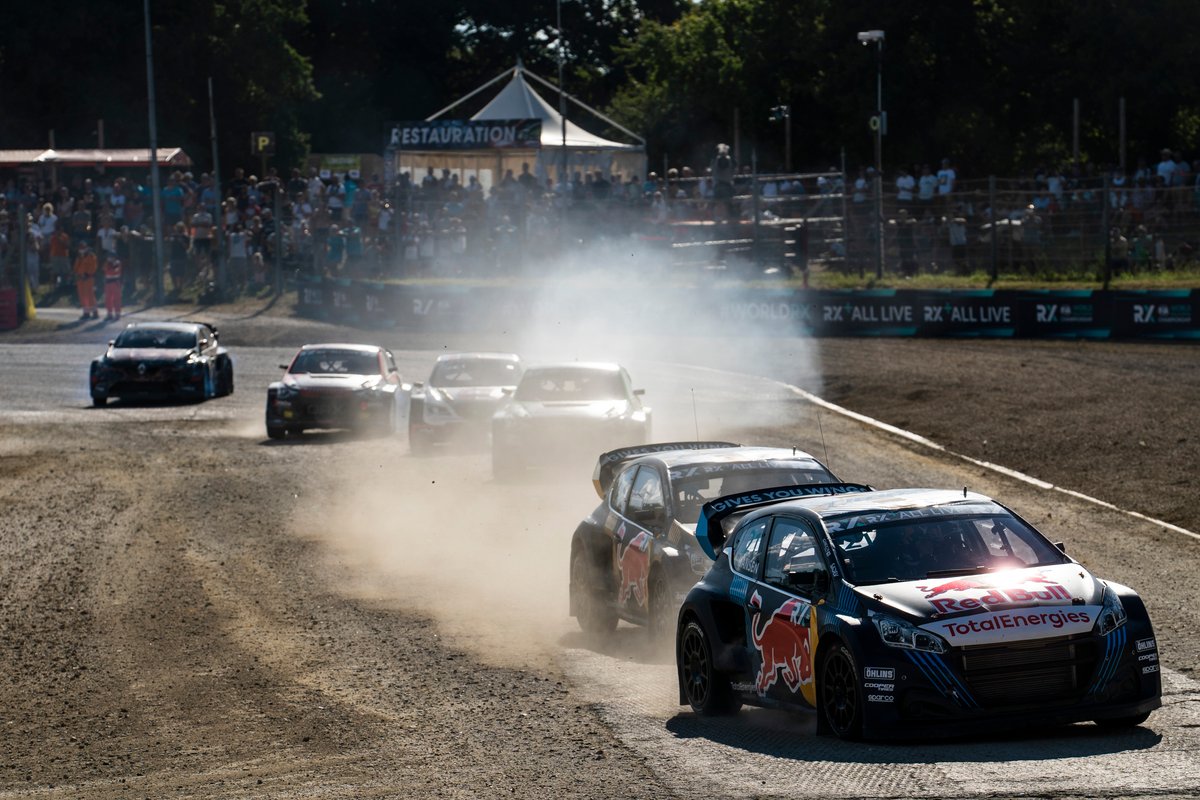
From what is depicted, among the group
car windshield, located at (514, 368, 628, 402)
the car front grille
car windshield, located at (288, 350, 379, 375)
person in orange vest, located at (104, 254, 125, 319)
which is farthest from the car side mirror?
person in orange vest, located at (104, 254, 125, 319)

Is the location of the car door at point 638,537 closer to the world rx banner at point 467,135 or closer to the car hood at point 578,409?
the car hood at point 578,409

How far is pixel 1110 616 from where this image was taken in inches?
311

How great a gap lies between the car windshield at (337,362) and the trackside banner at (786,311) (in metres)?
9.79

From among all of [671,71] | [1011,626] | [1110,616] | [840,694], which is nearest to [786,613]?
[840,694]

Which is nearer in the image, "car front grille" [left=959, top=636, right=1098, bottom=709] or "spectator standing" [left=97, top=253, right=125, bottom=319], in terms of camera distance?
"car front grille" [left=959, top=636, right=1098, bottom=709]

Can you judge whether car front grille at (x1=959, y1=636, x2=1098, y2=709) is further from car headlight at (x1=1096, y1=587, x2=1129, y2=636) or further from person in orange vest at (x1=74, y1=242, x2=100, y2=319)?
person in orange vest at (x1=74, y1=242, x2=100, y2=319)

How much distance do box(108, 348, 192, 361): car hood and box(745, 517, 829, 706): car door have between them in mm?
21656

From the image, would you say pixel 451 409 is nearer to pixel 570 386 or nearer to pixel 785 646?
pixel 570 386

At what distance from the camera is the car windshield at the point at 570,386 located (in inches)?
794

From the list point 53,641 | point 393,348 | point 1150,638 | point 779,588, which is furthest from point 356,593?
point 393,348

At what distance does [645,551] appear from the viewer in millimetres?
10961

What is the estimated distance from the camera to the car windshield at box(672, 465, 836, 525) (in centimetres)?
1109

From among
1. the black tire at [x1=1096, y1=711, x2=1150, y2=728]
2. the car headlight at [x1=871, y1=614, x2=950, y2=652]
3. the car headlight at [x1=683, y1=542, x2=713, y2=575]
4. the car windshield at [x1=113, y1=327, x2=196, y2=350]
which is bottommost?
the black tire at [x1=1096, y1=711, x2=1150, y2=728]

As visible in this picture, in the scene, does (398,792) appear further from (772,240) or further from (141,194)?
(141,194)
